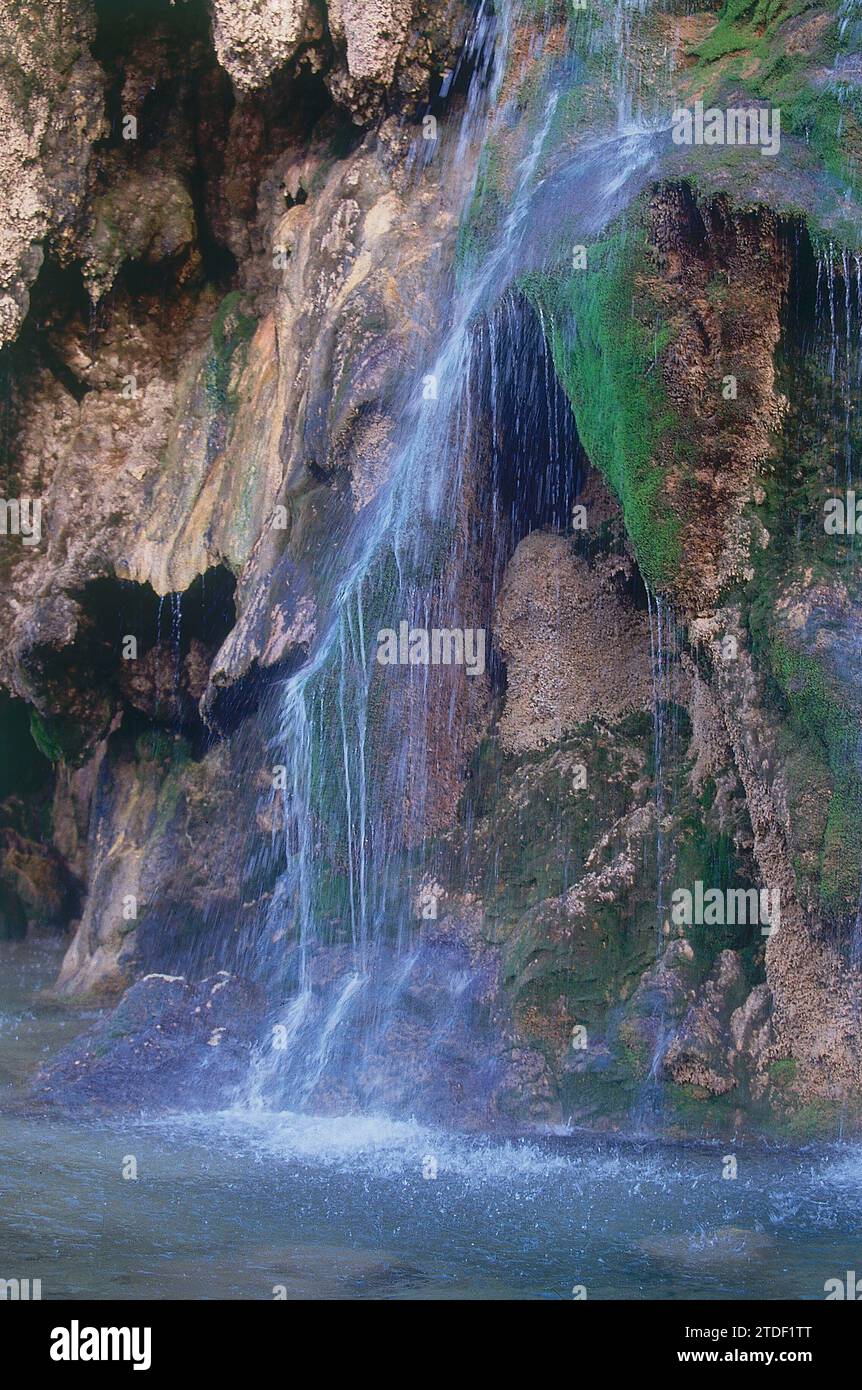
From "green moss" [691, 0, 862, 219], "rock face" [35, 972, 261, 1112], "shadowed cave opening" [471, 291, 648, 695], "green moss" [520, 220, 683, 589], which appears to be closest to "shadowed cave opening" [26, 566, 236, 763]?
"rock face" [35, 972, 261, 1112]

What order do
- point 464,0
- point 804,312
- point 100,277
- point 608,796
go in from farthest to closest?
point 100,277 → point 464,0 → point 608,796 → point 804,312

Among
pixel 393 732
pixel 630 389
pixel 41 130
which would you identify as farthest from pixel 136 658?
pixel 630 389

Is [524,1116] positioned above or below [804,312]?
below

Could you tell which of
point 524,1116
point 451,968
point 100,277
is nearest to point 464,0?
point 100,277

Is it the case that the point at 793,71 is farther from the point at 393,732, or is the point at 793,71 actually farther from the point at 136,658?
the point at 136,658

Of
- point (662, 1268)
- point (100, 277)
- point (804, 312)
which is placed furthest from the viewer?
point (100, 277)

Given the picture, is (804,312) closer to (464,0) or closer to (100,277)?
(464,0)
